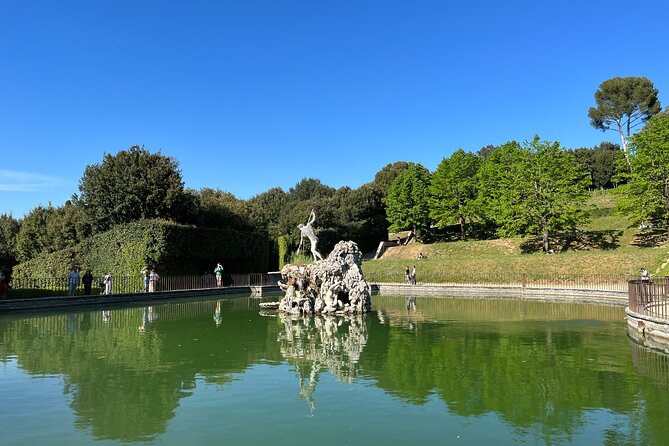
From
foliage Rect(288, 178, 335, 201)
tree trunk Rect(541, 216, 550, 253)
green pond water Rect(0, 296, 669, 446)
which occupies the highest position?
foliage Rect(288, 178, 335, 201)

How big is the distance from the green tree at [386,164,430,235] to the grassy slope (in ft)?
20.5

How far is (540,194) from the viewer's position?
149 feet

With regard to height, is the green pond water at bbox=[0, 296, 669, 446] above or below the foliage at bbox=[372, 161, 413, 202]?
below

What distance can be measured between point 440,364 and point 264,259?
3364 centimetres

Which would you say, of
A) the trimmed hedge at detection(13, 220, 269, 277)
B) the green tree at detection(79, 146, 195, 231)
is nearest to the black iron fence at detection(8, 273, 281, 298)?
the trimmed hedge at detection(13, 220, 269, 277)

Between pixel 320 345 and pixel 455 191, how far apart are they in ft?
151

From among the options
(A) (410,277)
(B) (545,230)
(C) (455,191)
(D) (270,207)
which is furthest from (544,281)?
(D) (270,207)

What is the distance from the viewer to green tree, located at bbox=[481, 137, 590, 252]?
44562mm

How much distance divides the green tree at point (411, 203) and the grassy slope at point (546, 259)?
626 cm

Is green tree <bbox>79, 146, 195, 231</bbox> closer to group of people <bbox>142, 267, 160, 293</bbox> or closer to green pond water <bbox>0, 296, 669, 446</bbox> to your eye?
group of people <bbox>142, 267, 160, 293</bbox>

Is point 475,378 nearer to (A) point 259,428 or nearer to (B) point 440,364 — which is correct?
(B) point 440,364

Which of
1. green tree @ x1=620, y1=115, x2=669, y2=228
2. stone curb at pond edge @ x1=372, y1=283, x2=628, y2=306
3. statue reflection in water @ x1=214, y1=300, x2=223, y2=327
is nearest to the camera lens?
statue reflection in water @ x1=214, y1=300, x2=223, y2=327

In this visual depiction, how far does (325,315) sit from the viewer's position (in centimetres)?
2112

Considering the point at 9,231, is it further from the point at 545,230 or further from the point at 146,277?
the point at 545,230
